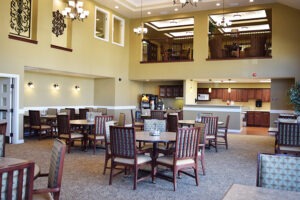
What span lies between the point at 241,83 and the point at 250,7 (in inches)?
197

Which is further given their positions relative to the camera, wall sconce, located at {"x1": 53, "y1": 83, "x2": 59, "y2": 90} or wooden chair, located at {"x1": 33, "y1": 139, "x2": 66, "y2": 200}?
wall sconce, located at {"x1": 53, "y1": 83, "x2": 59, "y2": 90}

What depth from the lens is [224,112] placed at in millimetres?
12070

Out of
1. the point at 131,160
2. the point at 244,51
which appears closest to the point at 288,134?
the point at 131,160

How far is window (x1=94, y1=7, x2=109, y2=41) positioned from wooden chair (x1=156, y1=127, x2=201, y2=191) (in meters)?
8.50

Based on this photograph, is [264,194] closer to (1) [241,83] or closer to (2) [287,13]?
(2) [287,13]

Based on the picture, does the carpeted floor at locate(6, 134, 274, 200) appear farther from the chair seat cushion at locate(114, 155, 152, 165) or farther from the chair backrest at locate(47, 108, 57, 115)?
the chair backrest at locate(47, 108, 57, 115)

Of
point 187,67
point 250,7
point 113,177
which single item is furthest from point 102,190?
point 250,7

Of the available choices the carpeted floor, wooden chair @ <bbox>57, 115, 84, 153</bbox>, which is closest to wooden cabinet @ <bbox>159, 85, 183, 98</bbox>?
the carpeted floor

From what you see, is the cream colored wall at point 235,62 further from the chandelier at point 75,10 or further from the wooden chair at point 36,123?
the wooden chair at point 36,123

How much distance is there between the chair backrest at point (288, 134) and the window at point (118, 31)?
8973mm

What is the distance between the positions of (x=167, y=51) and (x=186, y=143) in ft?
33.2

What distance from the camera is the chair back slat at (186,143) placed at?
420 cm

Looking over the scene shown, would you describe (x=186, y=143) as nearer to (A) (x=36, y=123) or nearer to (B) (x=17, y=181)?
(B) (x=17, y=181)

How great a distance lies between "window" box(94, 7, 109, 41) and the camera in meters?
12.1
